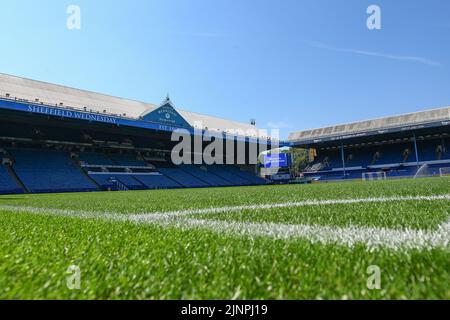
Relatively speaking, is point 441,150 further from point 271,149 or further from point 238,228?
point 238,228

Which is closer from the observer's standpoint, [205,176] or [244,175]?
[205,176]

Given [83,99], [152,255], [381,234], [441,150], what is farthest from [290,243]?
[441,150]

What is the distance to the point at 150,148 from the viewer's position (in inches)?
1387

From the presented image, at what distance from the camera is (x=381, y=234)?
6.20 ft

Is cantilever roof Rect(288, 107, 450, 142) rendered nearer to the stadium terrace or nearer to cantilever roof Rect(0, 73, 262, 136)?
→ the stadium terrace

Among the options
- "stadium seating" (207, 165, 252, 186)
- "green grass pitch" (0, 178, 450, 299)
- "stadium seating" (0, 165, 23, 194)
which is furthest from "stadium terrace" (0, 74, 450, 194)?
"green grass pitch" (0, 178, 450, 299)

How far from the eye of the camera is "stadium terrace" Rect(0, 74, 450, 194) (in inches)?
949

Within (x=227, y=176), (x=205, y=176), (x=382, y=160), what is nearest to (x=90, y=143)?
(x=205, y=176)

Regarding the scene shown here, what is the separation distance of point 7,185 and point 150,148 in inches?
624

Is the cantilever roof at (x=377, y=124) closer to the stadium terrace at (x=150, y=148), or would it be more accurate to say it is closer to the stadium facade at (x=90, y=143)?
the stadium terrace at (x=150, y=148)

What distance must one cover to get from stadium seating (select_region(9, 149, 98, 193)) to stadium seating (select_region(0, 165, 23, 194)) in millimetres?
680

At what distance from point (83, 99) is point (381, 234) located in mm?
31875

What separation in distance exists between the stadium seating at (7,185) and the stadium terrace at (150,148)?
2.2 inches

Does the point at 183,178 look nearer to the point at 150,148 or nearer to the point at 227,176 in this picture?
the point at 150,148
